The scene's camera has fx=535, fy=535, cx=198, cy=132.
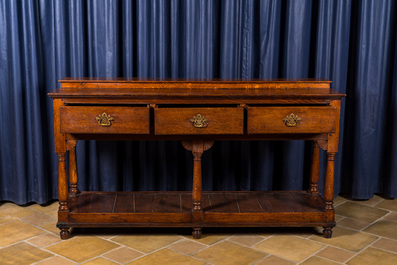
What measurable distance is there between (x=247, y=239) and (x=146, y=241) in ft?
1.86

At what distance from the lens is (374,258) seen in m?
2.77

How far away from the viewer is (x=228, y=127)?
9.24 feet

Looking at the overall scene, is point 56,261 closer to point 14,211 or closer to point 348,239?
point 14,211

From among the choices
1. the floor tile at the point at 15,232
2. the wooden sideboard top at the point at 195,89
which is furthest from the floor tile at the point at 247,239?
the floor tile at the point at 15,232

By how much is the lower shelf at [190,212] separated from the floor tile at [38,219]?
22 centimetres

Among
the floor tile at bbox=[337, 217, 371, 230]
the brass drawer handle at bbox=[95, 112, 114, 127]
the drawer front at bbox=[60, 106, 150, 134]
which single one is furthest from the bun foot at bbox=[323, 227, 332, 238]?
the brass drawer handle at bbox=[95, 112, 114, 127]

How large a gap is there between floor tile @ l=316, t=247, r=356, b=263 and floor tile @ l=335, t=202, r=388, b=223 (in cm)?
56

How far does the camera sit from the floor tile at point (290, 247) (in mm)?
2810

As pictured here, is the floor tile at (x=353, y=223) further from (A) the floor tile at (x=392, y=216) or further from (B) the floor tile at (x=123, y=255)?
(B) the floor tile at (x=123, y=255)

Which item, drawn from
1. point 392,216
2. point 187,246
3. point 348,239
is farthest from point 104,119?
point 392,216

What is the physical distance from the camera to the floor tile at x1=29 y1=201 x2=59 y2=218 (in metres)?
3.41

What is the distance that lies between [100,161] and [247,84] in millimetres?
1164

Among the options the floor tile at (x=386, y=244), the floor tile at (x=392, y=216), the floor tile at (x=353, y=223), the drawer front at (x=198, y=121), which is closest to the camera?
the drawer front at (x=198, y=121)

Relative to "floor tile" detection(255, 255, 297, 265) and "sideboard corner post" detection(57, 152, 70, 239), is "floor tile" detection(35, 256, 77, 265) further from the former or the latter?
"floor tile" detection(255, 255, 297, 265)
